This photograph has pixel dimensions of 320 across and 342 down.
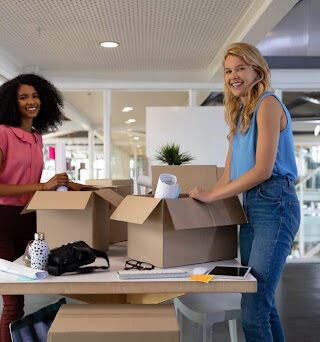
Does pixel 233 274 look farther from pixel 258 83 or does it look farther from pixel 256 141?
pixel 258 83

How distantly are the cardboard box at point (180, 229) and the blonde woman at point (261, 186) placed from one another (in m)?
0.05

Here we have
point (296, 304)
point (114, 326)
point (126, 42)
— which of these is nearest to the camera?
point (114, 326)

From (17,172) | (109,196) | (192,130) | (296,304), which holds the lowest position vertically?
(296,304)

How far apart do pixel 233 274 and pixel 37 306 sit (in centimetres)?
260

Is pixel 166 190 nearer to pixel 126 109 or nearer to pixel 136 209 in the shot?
pixel 136 209

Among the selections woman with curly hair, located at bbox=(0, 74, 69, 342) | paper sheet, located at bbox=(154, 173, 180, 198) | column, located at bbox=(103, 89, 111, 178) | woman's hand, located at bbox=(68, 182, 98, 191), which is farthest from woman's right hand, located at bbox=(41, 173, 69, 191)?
column, located at bbox=(103, 89, 111, 178)

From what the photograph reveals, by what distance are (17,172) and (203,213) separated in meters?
0.94

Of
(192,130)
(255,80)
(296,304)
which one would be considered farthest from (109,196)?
(192,130)

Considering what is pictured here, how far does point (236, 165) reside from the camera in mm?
1734

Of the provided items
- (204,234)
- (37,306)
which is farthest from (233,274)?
(37,306)

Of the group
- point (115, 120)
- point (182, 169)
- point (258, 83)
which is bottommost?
point (182, 169)

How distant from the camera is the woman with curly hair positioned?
6.26ft

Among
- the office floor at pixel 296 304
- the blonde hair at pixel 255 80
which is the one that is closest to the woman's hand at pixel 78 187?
the blonde hair at pixel 255 80

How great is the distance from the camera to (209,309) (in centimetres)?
185
